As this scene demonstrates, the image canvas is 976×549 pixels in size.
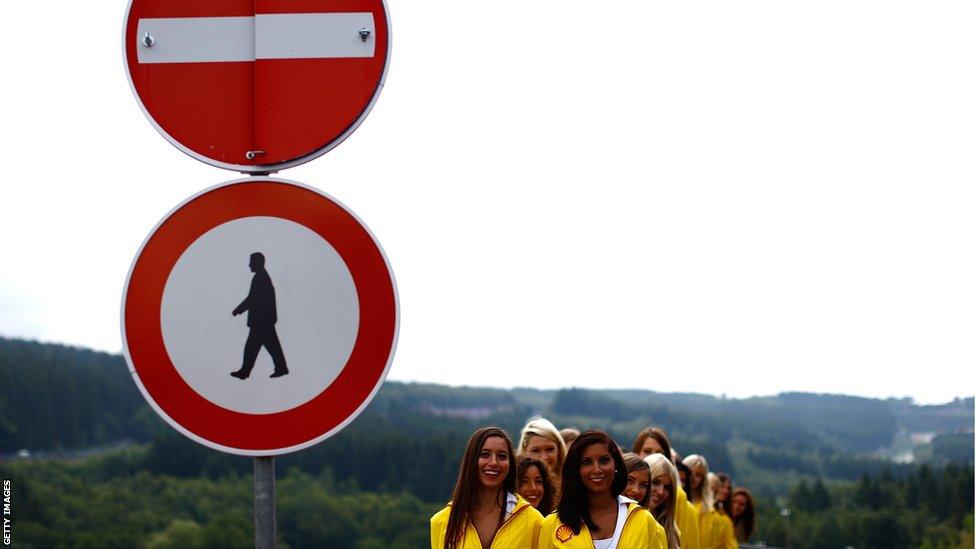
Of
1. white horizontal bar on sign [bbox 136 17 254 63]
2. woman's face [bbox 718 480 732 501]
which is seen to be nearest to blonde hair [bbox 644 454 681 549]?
white horizontal bar on sign [bbox 136 17 254 63]

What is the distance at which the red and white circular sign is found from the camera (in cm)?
331

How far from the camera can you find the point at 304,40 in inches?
132

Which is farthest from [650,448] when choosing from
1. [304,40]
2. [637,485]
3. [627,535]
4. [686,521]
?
[304,40]

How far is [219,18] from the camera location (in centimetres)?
336

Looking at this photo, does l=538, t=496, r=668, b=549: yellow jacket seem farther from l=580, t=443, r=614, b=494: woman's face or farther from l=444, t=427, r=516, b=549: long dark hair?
l=444, t=427, r=516, b=549: long dark hair

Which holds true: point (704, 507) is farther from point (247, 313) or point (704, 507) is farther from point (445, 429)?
point (445, 429)

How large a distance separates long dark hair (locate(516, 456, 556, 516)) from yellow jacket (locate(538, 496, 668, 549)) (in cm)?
79

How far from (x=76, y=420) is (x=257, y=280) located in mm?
111486

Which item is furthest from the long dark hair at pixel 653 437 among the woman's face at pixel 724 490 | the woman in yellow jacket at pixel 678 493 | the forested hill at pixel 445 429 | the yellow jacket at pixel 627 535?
the forested hill at pixel 445 429

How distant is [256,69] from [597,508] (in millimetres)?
3247

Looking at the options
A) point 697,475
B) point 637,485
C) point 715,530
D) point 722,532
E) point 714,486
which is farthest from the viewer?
point 714,486

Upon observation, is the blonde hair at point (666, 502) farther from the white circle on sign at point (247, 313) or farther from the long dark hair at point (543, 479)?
the white circle on sign at point (247, 313)

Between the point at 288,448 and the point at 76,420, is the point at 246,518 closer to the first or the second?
the point at 76,420

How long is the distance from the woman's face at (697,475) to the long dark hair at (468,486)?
197 inches
